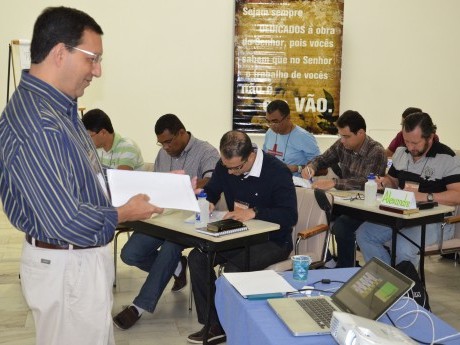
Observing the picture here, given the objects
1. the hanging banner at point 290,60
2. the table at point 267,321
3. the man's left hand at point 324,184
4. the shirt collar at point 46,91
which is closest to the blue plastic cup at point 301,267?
the table at point 267,321

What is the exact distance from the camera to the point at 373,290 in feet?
6.07

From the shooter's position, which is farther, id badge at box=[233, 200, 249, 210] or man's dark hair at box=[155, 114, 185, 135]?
man's dark hair at box=[155, 114, 185, 135]

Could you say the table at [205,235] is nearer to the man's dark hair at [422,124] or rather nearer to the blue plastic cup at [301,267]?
the blue plastic cup at [301,267]

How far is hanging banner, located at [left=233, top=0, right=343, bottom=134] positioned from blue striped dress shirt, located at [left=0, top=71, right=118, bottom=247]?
5.33 meters

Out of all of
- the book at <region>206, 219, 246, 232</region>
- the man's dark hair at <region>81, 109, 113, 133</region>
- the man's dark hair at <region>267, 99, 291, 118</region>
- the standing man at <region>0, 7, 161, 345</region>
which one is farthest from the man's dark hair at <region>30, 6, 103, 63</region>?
the man's dark hair at <region>267, 99, 291, 118</region>

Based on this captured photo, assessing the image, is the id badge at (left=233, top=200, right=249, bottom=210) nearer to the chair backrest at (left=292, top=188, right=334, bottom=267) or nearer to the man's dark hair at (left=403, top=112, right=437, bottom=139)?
the chair backrest at (left=292, top=188, right=334, bottom=267)

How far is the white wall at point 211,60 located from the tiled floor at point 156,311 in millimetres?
2674

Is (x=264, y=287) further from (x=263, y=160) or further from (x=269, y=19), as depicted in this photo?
(x=269, y=19)

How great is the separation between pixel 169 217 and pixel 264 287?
1439 mm

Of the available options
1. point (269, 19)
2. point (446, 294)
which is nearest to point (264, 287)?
point (446, 294)

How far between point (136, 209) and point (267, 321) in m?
0.60

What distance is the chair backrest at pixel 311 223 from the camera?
3.52 m

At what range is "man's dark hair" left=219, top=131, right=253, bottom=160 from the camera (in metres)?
3.31

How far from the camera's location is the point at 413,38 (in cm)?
738
